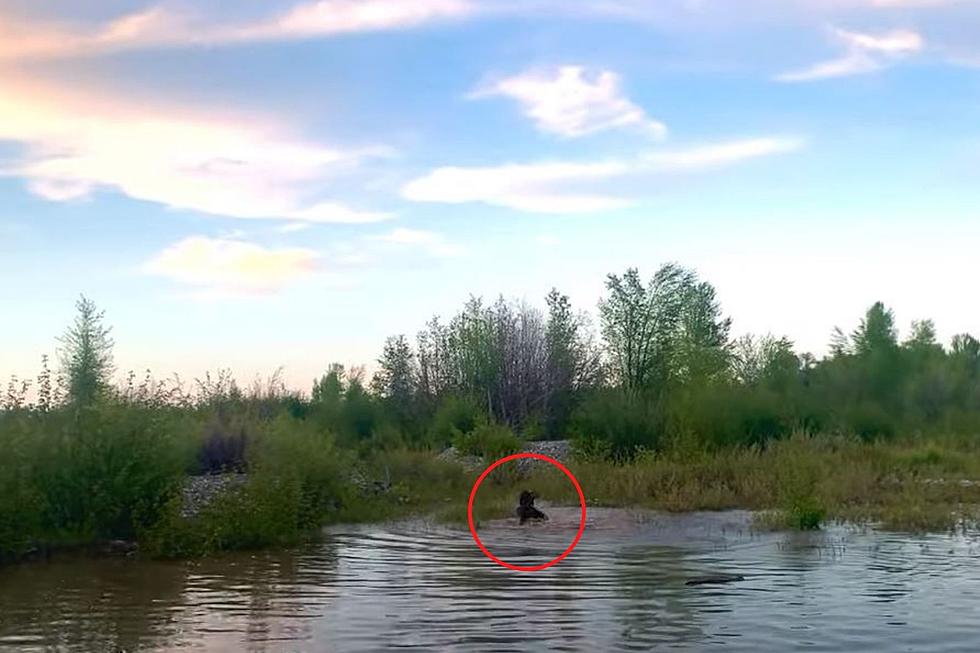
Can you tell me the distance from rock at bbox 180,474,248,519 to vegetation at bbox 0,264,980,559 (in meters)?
0.51

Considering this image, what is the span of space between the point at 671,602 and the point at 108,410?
34.3 feet

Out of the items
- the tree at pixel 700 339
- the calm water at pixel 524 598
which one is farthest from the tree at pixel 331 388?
the calm water at pixel 524 598

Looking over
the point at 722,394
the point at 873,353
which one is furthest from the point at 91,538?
the point at 873,353

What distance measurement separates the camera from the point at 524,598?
12391mm

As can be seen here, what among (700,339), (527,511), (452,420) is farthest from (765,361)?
(527,511)

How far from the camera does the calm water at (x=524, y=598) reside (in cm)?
1041

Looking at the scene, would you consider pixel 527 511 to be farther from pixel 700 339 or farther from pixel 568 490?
pixel 700 339

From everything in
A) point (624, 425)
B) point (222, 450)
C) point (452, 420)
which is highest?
point (452, 420)

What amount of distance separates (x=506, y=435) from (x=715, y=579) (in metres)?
19.5

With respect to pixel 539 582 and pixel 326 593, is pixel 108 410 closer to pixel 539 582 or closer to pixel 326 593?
pixel 326 593

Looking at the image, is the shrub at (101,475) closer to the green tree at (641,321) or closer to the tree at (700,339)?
the tree at (700,339)

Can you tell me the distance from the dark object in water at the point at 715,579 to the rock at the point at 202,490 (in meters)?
8.94

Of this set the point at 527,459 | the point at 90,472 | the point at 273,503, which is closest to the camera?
the point at 90,472

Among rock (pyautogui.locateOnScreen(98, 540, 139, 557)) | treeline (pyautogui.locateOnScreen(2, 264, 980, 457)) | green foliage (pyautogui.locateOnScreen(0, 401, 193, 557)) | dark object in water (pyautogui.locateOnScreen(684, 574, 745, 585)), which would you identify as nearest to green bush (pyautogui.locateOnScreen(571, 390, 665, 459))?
treeline (pyautogui.locateOnScreen(2, 264, 980, 457))
